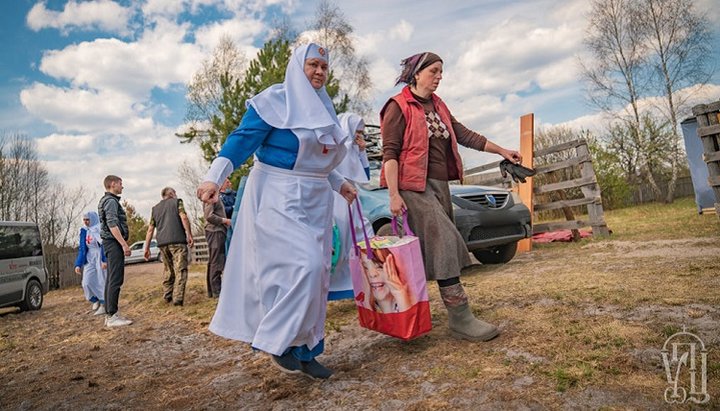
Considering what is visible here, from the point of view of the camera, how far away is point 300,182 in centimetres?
300

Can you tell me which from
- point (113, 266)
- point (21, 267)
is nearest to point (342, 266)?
point (113, 266)

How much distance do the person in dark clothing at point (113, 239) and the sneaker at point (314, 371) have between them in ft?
13.8

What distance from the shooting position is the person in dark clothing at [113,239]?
20.8ft

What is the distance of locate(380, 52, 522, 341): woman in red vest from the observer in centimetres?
337

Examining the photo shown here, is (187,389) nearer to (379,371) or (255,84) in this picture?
(379,371)

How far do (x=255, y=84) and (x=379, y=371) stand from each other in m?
17.6

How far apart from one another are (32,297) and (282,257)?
34.5 ft

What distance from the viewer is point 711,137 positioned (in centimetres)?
756

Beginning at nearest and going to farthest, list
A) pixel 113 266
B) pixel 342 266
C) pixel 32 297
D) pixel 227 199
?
1. pixel 342 266
2. pixel 113 266
3. pixel 227 199
4. pixel 32 297

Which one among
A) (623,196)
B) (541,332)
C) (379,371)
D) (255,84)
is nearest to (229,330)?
(379,371)

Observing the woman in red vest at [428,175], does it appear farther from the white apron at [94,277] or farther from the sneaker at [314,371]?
the white apron at [94,277]

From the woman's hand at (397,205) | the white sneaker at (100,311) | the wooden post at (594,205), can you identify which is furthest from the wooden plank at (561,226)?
the white sneaker at (100,311)

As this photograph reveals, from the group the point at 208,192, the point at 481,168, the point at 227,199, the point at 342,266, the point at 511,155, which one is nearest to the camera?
the point at 208,192

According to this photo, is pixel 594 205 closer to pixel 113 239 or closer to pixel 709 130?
pixel 709 130
